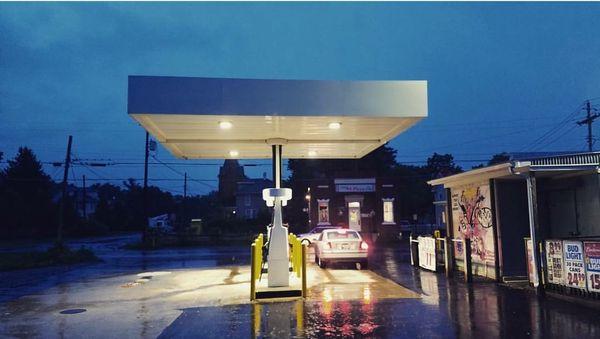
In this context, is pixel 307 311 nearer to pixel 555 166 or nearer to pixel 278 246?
pixel 278 246

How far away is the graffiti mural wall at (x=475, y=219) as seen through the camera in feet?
41.2

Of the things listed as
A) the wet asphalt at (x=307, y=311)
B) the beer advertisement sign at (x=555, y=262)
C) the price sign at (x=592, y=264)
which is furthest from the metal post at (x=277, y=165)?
the price sign at (x=592, y=264)

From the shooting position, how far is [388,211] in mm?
35438

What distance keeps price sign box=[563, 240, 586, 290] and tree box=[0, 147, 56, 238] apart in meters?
56.3

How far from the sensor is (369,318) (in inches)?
318

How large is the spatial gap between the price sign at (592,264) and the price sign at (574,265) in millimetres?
126

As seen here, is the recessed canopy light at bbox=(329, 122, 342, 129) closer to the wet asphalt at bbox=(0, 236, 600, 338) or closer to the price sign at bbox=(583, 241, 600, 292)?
the wet asphalt at bbox=(0, 236, 600, 338)

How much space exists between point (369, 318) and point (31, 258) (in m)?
21.0

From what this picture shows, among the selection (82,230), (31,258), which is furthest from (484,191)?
(82,230)

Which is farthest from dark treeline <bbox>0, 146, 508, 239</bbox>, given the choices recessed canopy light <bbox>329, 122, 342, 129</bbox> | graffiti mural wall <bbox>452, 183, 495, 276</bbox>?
recessed canopy light <bbox>329, 122, 342, 129</bbox>

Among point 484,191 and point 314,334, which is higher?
point 484,191

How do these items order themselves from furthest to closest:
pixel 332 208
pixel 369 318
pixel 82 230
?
1. pixel 82 230
2. pixel 332 208
3. pixel 369 318

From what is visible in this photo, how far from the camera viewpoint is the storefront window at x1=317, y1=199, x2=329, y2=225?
3534cm

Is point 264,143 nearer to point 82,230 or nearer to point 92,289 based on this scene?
point 92,289
